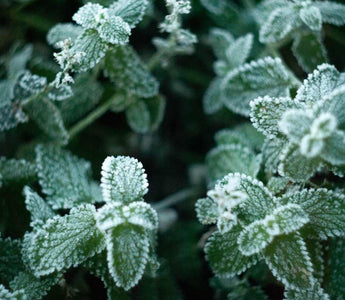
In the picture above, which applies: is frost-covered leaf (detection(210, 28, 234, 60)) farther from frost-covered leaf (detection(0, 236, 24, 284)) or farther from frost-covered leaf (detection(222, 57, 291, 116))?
frost-covered leaf (detection(0, 236, 24, 284))

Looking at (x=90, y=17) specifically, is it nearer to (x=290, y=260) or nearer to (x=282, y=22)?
(x=282, y=22)

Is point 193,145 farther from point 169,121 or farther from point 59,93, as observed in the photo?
point 59,93

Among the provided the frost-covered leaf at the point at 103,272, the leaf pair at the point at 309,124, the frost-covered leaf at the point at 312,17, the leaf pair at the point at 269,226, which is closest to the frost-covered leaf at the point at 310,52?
the frost-covered leaf at the point at 312,17

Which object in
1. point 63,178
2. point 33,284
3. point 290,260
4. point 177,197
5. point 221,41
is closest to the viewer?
point 290,260

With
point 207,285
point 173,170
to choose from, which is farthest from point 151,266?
point 173,170

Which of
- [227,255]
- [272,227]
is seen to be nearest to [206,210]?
[227,255]

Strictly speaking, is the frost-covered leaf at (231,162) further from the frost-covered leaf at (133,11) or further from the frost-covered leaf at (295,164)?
the frost-covered leaf at (133,11)

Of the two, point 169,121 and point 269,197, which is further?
point 169,121
